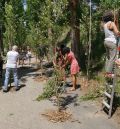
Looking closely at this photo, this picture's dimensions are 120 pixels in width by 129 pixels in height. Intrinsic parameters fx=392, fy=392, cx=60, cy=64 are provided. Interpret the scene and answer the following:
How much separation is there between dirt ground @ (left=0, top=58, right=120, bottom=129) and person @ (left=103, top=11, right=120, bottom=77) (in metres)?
1.59

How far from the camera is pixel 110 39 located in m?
12.6

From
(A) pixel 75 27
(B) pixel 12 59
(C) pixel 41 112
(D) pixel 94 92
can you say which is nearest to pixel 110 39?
(D) pixel 94 92

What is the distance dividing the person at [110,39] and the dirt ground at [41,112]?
159 cm

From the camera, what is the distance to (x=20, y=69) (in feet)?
85.1

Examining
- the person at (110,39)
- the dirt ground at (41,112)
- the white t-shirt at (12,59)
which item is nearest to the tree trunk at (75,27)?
the dirt ground at (41,112)

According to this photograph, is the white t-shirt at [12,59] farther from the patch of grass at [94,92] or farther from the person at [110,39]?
the person at [110,39]

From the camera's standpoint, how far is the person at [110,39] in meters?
12.3

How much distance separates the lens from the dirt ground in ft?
40.5

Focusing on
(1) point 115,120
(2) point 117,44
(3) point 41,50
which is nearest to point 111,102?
(1) point 115,120

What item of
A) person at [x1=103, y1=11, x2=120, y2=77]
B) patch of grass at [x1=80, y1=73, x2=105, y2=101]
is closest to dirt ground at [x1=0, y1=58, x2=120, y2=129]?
patch of grass at [x1=80, y1=73, x2=105, y2=101]

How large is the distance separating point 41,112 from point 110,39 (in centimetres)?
356

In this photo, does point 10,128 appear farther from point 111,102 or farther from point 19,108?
point 111,102

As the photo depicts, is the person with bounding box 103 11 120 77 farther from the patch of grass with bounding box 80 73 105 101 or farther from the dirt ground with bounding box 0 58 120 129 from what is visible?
the patch of grass with bounding box 80 73 105 101

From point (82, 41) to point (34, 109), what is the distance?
453 inches
